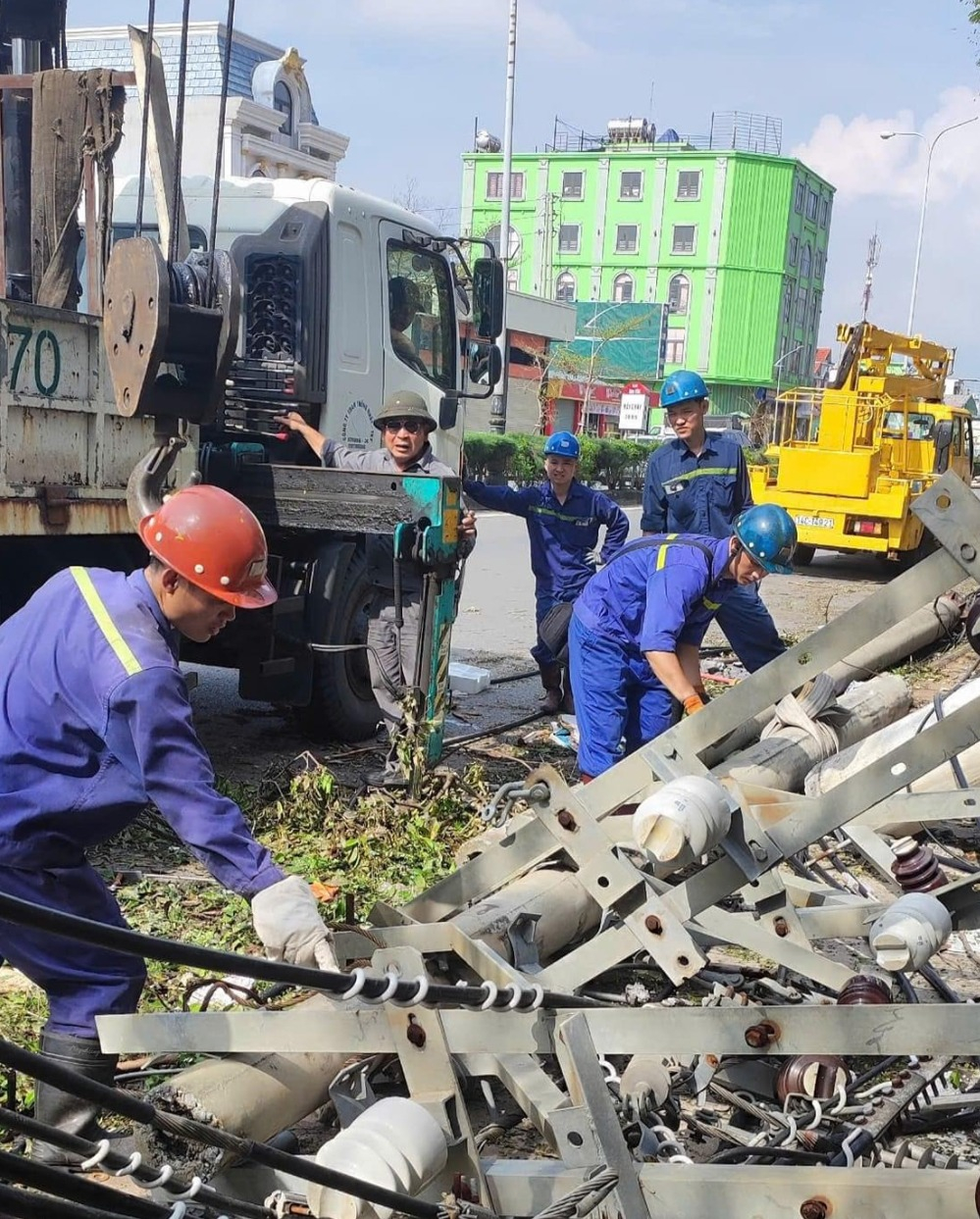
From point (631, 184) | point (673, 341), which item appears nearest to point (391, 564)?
point (673, 341)

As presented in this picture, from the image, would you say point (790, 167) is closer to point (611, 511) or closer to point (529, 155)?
point (529, 155)

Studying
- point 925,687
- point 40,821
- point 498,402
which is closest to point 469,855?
point 40,821

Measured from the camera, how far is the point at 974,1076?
12.6 feet

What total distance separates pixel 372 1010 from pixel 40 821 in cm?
83

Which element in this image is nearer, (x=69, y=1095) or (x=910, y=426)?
(x=69, y=1095)

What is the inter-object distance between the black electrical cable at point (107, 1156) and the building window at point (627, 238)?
67179mm

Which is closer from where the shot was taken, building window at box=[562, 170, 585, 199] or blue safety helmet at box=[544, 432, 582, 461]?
blue safety helmet at box=[544, 432, 582, 461]

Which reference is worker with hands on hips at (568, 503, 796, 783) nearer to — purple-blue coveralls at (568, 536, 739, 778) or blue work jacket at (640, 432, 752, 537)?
purple-blue coveralls at (568, 536, 739, 778)

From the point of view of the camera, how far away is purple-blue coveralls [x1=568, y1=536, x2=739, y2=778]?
5.44 metres

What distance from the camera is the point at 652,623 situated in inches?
199

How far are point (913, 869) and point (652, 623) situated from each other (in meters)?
1.35

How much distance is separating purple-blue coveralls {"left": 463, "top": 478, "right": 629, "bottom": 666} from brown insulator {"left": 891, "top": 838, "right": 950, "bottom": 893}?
4064 millimetres

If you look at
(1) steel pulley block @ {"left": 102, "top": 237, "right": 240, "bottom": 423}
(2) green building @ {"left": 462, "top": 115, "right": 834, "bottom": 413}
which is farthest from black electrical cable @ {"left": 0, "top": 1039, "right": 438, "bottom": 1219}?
(2) green building @ {"left": 462, "top": 115, "right": 834, "bottom": 413}

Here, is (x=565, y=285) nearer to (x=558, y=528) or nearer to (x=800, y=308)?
(x=800, y=308)
